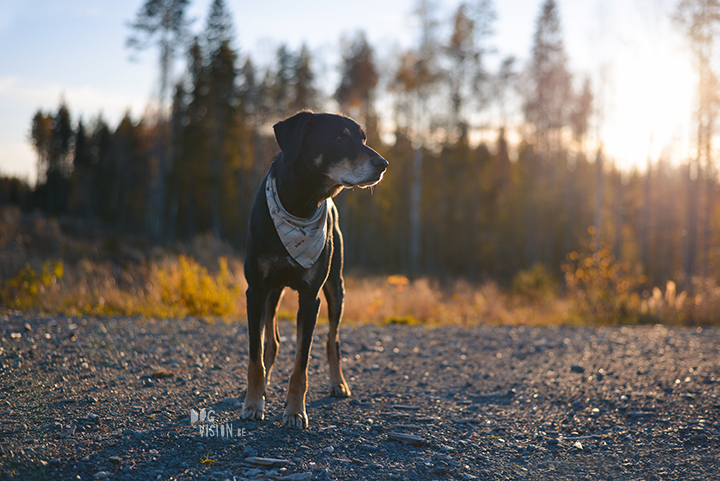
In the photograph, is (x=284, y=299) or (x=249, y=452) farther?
(x=284, y=299)

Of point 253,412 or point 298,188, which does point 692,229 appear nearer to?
point 298,188

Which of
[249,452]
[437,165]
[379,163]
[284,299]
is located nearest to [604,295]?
[284,299]

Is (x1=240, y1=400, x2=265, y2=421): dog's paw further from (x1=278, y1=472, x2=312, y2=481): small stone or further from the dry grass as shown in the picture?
the dry grass

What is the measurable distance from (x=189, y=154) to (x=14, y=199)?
148ft

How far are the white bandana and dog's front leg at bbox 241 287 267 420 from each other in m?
0.43

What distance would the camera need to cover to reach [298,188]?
11.9ft

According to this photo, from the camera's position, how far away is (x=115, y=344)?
18.2 feet

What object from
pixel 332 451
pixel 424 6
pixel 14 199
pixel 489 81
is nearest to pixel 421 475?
pixel 332 451

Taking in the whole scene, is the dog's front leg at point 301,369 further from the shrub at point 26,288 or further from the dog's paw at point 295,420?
the shrub at point 26,288

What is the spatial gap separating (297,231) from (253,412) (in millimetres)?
1340

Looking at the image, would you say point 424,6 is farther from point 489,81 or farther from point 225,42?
point 225,42

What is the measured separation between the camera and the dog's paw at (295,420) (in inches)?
133

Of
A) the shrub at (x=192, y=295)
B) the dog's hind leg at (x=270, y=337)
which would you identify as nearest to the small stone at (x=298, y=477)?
Answer: the dog's hind leg at (x=270, y=337)

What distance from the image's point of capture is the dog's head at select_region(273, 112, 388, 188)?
3.45 m
